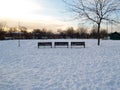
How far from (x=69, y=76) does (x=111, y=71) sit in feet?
7.20

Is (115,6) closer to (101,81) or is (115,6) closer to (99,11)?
(99,11)

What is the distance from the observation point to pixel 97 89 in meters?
7.27

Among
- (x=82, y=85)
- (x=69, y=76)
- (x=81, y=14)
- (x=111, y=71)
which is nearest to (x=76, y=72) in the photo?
(x=69, y=76)

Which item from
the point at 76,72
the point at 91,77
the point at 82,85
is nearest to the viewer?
the point at 82,85

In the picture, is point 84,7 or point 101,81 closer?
point 101,81

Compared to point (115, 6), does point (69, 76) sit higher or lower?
lower

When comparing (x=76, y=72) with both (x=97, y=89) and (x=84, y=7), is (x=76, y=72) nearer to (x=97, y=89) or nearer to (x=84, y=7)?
(x=97, y=89)

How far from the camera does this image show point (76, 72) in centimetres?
1023

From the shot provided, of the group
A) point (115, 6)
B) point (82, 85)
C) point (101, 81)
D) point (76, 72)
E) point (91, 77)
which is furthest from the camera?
point (115, 6)

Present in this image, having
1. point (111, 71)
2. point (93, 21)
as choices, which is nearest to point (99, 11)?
point (93, 21)

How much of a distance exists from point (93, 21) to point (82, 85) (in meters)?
26.9

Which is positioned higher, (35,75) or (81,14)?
(81,14)

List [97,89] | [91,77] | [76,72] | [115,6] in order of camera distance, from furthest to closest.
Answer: [115,6], [76,72], [91,77], [97,89]

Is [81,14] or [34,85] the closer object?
[34,85]
